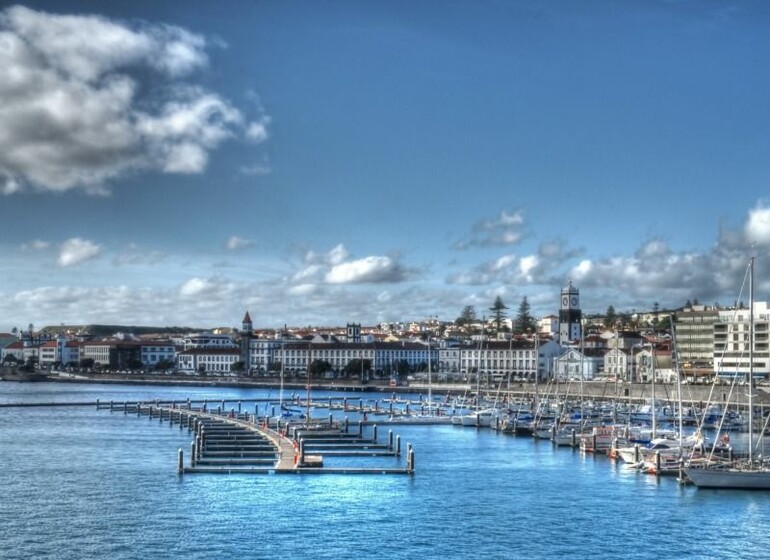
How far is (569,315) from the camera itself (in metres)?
176

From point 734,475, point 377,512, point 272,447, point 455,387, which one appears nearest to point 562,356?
point 455,387

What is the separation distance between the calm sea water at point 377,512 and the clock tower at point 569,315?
118 metres

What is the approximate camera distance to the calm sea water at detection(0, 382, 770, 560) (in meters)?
33.9

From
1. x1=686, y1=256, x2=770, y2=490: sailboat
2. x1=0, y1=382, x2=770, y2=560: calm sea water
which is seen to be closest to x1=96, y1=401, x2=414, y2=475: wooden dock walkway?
x1=0, y1=382, x2=770, y2=560: calm sea water

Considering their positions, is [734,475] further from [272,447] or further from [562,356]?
[562,356]

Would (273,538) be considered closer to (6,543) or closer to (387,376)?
(6,543)

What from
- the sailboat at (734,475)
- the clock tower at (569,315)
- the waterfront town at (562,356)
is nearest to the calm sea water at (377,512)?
the sailboat at (734,475)

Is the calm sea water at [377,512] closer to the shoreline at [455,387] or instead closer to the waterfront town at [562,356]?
the shoreline at [455,387]

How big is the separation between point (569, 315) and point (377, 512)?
461ft

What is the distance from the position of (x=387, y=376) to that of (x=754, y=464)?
134 metres

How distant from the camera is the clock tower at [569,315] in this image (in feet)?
573

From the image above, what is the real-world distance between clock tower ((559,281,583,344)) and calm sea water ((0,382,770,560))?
11848 centimetres

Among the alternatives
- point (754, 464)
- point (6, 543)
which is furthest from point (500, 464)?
point (6, 543)

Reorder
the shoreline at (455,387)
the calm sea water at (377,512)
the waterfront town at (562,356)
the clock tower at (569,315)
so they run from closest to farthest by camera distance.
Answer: the calm sea water at (377,512), the shoreline at (455,387), the waterfront town at (562,356), the clock tower at (569,315)
